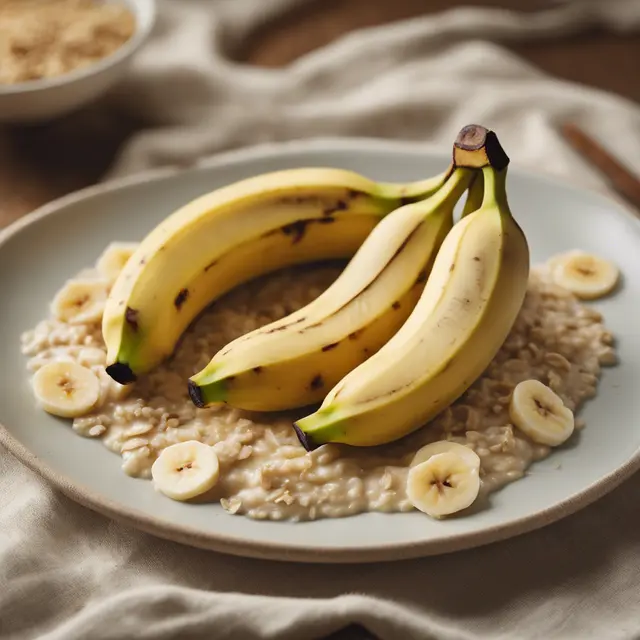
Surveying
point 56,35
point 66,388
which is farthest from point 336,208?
point 56,35

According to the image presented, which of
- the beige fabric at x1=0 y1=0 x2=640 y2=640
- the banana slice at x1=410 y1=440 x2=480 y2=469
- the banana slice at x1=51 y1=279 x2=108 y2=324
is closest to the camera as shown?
the beige fabric at x1=0 y1=0 x2=640 y2=640

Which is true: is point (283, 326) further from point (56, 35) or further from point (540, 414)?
point (56, 35)

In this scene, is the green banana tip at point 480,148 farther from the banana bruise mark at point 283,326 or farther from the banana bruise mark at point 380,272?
the banana bruise mark at point 283,326

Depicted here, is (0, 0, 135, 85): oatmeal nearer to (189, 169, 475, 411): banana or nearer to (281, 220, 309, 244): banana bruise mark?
(281, 220, 309, 244): banana bruise mark

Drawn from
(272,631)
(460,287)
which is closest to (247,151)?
(460,287)

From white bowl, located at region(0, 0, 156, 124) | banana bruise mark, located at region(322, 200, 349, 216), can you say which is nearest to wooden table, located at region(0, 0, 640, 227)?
white bowl, located at region(0, 0, 156, 124)

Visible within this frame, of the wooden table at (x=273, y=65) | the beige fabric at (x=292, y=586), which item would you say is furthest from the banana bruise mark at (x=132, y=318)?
the wooden table at (x=273, y=65)
